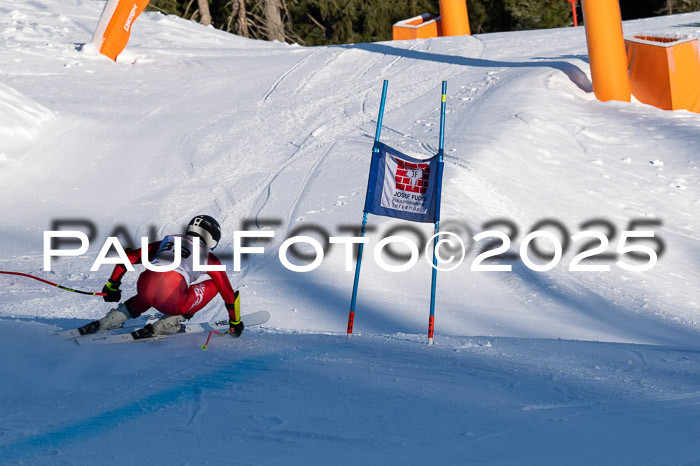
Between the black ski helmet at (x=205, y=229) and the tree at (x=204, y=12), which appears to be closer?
the black ski helmet at (x=205, y=229)

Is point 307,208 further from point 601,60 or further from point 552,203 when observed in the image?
point 601,60

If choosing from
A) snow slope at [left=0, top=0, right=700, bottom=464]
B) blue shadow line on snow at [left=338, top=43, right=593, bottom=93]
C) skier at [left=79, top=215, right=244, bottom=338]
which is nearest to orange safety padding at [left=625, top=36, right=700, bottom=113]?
Result: snow slope at [left=0, top=0, right=700, bottom=464]

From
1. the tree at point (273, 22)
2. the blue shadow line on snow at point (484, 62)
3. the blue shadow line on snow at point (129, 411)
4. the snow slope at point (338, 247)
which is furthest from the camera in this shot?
the tree at point (273, 22)

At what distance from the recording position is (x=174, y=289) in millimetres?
5805

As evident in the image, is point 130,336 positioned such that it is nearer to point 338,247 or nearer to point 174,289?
point 174,289

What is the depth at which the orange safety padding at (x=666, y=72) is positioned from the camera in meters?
13.6

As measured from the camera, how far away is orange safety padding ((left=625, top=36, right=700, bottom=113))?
1359 centimetres

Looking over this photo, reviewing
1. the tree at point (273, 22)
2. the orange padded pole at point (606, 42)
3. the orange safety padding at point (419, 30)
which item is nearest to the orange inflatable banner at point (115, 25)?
the orange safety padding at point (419, 30)

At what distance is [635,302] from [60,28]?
14582 mm

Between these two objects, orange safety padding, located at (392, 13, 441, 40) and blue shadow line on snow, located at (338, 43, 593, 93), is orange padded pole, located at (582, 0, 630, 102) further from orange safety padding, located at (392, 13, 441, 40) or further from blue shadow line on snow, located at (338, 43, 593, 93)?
orange safety padding, located at (392, 13, 441, 40)

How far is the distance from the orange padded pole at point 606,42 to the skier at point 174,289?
380 inches

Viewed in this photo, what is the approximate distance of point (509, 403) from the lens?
15.2ft

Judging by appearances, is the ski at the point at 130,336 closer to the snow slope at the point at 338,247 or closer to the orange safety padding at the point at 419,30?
the snow slope at the point at 338,247

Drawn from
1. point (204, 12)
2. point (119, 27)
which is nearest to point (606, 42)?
point (119, 27)
